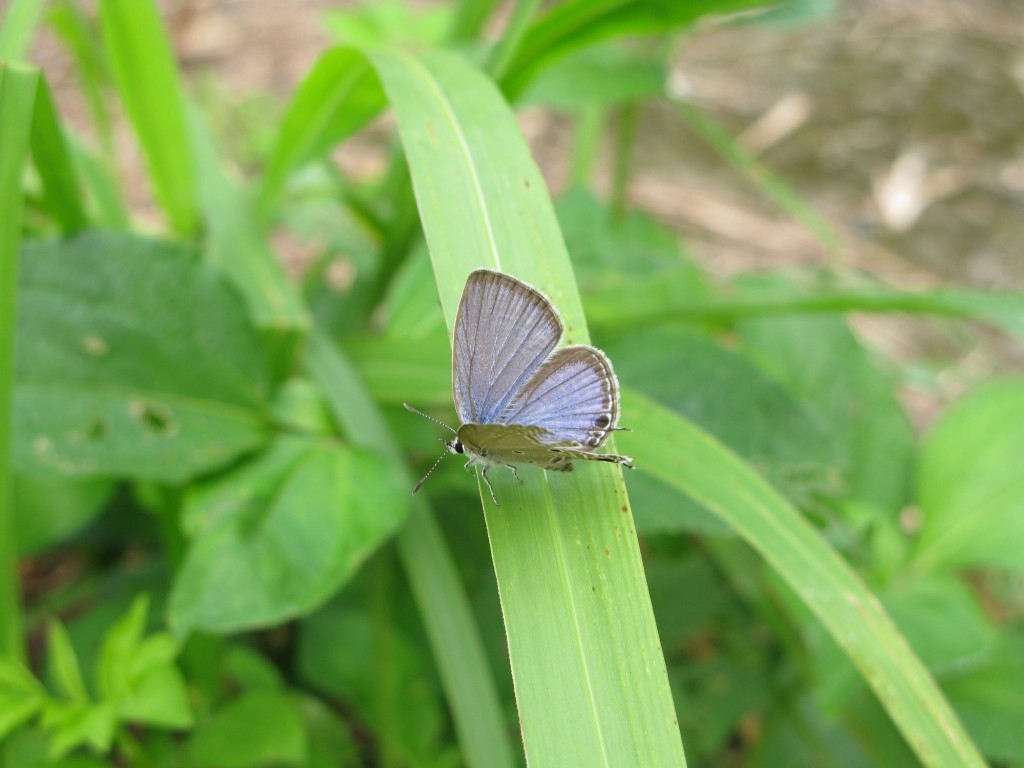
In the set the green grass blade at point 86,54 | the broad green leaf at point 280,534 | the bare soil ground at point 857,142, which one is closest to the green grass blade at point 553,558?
the broad green leaf at point 280,534

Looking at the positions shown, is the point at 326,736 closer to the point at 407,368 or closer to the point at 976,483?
the point at 407,368

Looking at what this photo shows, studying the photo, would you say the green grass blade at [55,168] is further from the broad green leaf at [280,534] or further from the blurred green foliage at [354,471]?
the broad green leaf at [280,534]

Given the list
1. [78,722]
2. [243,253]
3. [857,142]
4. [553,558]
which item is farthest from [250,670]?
[857,142]

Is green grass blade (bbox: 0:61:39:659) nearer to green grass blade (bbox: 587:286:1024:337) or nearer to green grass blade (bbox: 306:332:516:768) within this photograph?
green grass blade (bbox: 306:332:516:768)

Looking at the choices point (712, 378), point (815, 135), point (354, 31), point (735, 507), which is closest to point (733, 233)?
point (815, 135)

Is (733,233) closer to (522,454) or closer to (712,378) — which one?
(712,378)

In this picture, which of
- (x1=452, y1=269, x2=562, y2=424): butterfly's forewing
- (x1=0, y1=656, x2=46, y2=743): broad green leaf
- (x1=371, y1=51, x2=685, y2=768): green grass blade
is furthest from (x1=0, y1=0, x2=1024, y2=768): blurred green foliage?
(x1=452, y1=269, x2=562, y2=424): butterfly's forewing
